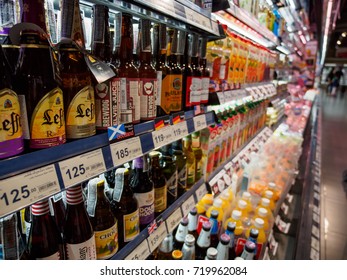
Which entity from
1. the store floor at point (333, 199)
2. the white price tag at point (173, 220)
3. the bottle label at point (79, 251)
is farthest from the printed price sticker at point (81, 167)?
the store floor at point (333, 199)

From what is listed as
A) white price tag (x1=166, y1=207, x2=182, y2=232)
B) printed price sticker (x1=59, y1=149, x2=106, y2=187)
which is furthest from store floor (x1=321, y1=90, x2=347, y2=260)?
printed price sticker (x1=59, y1=149, x2=106, y2=187)

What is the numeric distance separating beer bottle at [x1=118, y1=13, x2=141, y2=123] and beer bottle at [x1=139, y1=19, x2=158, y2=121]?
0.03 meters

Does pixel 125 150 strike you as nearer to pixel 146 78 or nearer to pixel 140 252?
pixel 146 78

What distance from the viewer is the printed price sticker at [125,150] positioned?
2.48 ft

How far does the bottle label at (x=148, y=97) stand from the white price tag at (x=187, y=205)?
518mm

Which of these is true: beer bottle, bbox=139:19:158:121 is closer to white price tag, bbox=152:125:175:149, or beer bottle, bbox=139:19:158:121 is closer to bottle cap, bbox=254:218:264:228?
white price tag, bbox=152:125:175:149

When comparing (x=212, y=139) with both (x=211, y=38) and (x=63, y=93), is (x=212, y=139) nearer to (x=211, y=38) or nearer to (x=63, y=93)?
(x=211, y=38)

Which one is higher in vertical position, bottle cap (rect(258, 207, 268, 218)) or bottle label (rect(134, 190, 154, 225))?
bottle label (rect(134, 190, 154, 225))

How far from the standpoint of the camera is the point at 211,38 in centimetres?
138

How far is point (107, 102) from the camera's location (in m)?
0.75

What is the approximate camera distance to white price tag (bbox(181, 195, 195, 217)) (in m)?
1.22

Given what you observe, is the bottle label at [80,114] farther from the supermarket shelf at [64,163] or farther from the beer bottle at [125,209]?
the beer bottle at [125,209]
